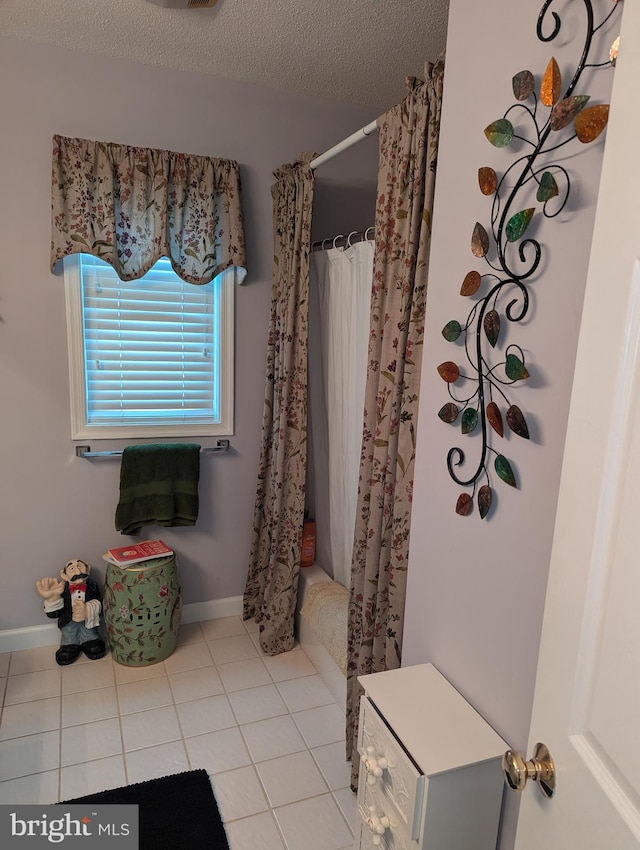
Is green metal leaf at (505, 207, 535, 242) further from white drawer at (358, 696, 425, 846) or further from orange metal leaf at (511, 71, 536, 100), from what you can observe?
white drawer at (358, 696, 425, 846)

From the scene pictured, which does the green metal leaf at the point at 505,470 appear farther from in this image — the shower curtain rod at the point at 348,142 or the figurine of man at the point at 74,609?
the figurine of man at the point at 74,609

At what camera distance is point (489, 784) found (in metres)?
1.15

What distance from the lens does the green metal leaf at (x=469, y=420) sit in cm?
123

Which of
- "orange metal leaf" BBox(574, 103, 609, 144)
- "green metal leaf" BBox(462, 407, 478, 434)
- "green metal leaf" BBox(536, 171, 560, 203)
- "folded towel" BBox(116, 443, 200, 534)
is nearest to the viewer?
"orange metal leaf" BBox(574, 103, 609, 144)

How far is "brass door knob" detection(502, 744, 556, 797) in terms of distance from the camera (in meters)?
0.77

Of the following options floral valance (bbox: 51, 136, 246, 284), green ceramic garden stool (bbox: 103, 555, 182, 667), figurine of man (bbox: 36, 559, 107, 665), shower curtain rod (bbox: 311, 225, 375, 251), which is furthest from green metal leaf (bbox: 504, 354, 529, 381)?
figurine of man (bbox: 36, 559, 107, 665)

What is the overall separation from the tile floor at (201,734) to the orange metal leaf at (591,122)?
6.34 ft

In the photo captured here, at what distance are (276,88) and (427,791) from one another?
9.14ft

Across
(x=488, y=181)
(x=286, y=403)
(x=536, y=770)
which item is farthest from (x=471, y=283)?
(x=286, y=403)

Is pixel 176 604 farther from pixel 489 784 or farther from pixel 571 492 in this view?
pixel 571 492

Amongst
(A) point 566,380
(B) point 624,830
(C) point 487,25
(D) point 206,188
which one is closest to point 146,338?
(D) point 206,188

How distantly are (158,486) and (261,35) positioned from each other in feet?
6.28

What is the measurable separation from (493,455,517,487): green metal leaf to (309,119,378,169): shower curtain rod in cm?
118

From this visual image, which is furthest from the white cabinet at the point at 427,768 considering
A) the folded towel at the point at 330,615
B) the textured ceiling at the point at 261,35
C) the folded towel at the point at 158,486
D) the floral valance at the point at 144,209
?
the textured ceiling at the point at 261,35
